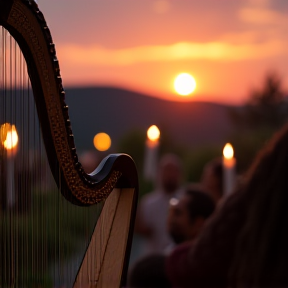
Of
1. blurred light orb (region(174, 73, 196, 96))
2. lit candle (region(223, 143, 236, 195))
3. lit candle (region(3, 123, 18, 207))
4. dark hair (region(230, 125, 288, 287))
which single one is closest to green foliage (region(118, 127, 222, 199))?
blurred light orb (region(174, 73, 196, 96))

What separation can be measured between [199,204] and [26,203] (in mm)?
1633

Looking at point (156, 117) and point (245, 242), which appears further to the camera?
point (156, 117)

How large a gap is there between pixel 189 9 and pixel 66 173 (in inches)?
204

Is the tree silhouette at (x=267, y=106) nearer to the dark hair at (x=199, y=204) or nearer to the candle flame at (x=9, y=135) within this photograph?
the dark hair at (x=199, y=204)

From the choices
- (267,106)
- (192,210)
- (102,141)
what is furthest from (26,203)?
(267,106)

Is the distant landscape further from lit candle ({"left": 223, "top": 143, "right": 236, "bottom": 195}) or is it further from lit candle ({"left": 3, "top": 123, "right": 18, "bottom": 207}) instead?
lit candle ({"left": 3, "top": 123, "right": 18, "bottom": 207})

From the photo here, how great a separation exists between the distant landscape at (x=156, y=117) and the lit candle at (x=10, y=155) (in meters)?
5.79

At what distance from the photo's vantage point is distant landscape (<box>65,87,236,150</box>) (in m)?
7.89

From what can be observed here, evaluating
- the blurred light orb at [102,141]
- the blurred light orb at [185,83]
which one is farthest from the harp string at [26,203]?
the blurred light orb at [102,141]

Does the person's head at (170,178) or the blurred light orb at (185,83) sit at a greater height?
the blurred light orb at (185,83)

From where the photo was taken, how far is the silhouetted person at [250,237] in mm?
2059

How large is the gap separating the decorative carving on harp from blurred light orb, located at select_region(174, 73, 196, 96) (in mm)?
4950

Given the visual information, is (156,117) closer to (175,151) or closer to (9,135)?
(175,151)

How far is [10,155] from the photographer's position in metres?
1.25
